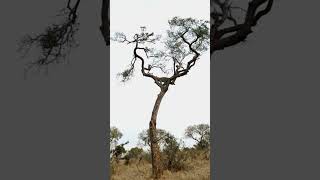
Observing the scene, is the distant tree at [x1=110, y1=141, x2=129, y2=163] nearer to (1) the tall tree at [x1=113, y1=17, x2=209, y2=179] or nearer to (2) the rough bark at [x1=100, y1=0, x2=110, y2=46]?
(1) the tall tree at [x1=113, y1=17, x2=209, y2=179]

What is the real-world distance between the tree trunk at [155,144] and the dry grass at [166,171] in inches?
3.6

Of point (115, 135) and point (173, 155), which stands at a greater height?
point (115, 135)

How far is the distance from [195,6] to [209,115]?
5.21ft

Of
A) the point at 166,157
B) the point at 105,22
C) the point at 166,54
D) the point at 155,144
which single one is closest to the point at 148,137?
the point at 155,144

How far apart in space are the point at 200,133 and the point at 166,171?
32.5 inches

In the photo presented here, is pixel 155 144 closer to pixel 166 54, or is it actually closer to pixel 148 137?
pixel 148 137

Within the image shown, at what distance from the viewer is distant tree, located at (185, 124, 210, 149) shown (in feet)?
29.0

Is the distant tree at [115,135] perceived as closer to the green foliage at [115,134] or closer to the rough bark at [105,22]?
the green foliage at [115,134]

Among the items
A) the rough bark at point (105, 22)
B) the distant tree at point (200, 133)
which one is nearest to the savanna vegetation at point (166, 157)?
the distant tree at point (200, 133)

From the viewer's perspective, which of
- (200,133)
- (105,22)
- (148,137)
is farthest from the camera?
(105,22)

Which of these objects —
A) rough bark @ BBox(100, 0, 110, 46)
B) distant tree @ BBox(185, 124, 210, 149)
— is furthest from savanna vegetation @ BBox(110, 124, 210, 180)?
rough bark @ BBox(100, 0, 110, 46)

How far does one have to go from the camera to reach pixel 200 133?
348 inches

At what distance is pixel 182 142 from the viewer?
30.3 ft

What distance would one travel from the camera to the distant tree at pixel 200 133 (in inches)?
348
